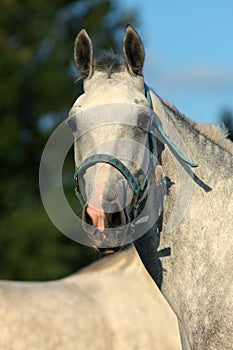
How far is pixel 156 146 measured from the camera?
4.80 meters

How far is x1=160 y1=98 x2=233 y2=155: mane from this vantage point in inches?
202

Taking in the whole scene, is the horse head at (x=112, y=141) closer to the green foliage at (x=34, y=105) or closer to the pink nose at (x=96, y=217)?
the pink nose at (x=96, y=217)

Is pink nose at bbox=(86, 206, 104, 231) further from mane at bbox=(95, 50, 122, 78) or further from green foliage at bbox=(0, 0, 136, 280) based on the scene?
green foliage at bbox=(0, 0, 136, 280)

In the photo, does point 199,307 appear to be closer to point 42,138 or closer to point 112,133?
point 112,133

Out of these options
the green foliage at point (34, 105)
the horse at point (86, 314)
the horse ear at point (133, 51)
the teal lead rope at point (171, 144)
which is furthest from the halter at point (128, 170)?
the green foliage at point (34, 105)

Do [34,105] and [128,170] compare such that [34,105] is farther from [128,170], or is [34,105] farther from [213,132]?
[128,170]

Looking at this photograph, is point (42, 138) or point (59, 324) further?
point (42, 138)

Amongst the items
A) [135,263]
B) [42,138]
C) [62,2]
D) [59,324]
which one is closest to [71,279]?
[59,324]

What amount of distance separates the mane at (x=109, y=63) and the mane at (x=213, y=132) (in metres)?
0.40

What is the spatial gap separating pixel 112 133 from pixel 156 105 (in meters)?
0.45

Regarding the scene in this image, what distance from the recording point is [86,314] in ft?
24.3

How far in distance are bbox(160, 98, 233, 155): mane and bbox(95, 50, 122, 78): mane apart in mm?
403

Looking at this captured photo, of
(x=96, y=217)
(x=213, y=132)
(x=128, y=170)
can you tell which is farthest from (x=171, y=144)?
(x=96, y=217)

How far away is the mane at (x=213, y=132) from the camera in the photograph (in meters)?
5.12
